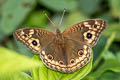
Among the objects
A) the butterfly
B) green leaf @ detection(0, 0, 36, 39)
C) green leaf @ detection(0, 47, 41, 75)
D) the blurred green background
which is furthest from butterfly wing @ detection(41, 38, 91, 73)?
green leaf @ detection(0, 0, 36, 39)

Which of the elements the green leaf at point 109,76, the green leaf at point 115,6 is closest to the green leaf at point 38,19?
the green leaf at point 115,6

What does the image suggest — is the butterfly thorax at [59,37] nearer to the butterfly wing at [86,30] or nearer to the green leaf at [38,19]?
the butterfly wing at [86,30]

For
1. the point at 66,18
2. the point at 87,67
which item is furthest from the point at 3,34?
the point at 87,67

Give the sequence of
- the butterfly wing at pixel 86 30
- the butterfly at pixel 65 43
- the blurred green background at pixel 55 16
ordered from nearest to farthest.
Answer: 1. the butterfly at pixel 65 43
2. the butterfly wing at pixel 86 30
3. the blurred green background at pixel 55 16

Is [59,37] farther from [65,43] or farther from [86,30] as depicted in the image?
[86,30]

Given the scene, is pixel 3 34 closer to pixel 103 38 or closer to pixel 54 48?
pixel 103 38

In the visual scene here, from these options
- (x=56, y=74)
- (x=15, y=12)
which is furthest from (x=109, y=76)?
(x=15, y=12)
